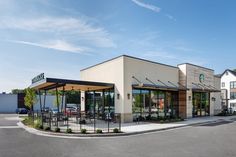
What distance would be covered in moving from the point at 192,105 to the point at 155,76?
24.8 feet

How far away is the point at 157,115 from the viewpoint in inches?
1054

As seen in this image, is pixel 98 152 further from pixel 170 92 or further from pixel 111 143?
pixel 170 92

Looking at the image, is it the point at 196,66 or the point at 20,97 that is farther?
the point at 20,97

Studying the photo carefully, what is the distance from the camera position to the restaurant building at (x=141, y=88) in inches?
925

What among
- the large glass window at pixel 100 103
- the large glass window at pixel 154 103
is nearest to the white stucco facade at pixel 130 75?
the large glass window at pixel 154 103

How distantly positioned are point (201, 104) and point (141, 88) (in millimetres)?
11746

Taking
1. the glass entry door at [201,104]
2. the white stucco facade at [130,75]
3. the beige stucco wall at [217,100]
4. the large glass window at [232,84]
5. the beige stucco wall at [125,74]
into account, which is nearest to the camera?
the beige stucco wall at [125,74]

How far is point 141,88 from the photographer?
1002 inches

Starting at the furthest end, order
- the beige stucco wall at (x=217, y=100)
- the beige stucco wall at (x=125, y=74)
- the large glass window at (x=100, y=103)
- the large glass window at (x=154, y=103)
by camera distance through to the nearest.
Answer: the beige stucco wall at (x=217, y=100) < the large glass window at (x=100, y=103) < the large glass window at (x=154, y=103) < the beige stucco wall at (x=125, y=74)

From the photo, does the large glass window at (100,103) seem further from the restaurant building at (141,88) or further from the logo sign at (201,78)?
the logo sign at (201,78)

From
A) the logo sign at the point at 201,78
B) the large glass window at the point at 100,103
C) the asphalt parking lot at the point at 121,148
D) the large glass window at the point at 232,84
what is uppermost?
the logo sign at the point at 201,78

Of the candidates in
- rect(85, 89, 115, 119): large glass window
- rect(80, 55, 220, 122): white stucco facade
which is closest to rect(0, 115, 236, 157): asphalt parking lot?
rect(80, 55, 220, 122): white stucco facade

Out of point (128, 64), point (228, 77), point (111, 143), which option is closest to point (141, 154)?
point (111, 143)

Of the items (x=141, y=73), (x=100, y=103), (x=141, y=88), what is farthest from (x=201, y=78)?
(x=100, y=103)
